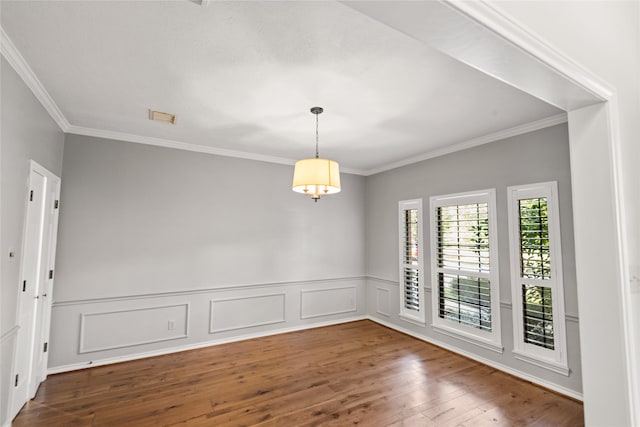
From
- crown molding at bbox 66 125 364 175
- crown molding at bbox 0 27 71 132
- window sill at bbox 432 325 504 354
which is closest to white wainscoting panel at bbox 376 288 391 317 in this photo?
window sill at bbox 432 325 504 354

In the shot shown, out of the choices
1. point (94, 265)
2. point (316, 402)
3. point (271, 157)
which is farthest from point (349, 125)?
point (94, 265)

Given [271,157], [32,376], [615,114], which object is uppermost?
[271,157]

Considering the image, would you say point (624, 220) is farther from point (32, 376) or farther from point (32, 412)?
point (32, 376)

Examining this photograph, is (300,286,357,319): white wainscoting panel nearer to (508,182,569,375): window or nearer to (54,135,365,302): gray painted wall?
(54,135,365,302): gray painted wall

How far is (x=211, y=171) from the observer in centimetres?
436

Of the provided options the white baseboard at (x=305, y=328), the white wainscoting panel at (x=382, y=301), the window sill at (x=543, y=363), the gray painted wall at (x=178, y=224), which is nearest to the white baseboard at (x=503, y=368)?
the white baseboard at (x=305, y=328)

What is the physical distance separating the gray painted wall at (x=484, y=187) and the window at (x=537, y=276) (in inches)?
2.6

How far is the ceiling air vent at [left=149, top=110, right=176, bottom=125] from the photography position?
3.13 m

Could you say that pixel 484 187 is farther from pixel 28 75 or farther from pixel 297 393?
pixel 28 75

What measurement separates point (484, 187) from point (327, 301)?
3056 millimetres

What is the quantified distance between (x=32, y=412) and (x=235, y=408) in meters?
1.75

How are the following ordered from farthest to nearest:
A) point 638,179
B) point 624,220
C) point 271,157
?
1. point 271,157
2. point 638,179
3. point 624,220

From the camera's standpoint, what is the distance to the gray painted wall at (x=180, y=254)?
11.6ft

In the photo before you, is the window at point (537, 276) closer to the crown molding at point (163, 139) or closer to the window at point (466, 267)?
the window at point (466, 267)
